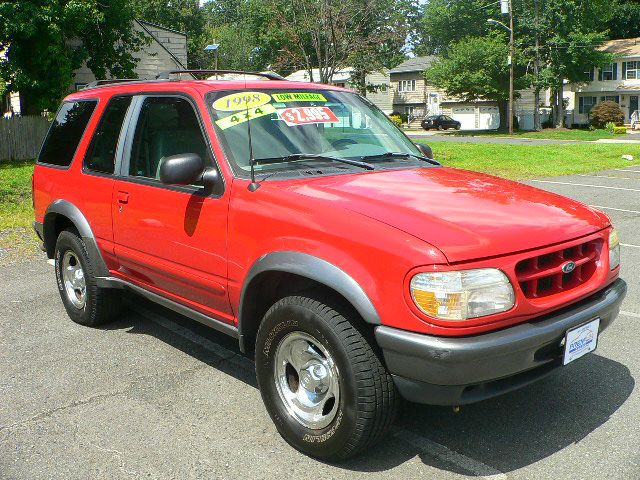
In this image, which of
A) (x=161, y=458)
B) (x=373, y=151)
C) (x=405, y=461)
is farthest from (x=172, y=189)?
(x=405, y=461)

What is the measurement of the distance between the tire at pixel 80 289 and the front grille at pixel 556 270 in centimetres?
330

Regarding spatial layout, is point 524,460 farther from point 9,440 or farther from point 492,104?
point 492,104

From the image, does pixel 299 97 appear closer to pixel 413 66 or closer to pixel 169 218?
pixel 169 218

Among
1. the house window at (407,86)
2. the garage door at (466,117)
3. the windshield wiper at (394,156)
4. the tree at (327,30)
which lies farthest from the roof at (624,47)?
the windshield wiper at (394,156)

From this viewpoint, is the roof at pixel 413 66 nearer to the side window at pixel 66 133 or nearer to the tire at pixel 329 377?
the side window at pixel 66 133

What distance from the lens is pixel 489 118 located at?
5644cm

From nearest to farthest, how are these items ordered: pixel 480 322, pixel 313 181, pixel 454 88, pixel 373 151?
pixel 480 322 < pixel 313 181 < pixel 373 151 < pixel 454 88

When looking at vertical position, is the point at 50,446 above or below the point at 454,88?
below

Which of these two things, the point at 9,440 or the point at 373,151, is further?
the point at 373,151

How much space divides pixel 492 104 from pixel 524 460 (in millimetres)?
56149

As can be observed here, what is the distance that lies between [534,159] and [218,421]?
1869 centimetres

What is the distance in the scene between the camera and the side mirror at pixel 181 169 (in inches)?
141

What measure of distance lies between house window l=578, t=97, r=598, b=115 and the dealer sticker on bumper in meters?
57.4

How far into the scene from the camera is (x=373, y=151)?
4324 mm
